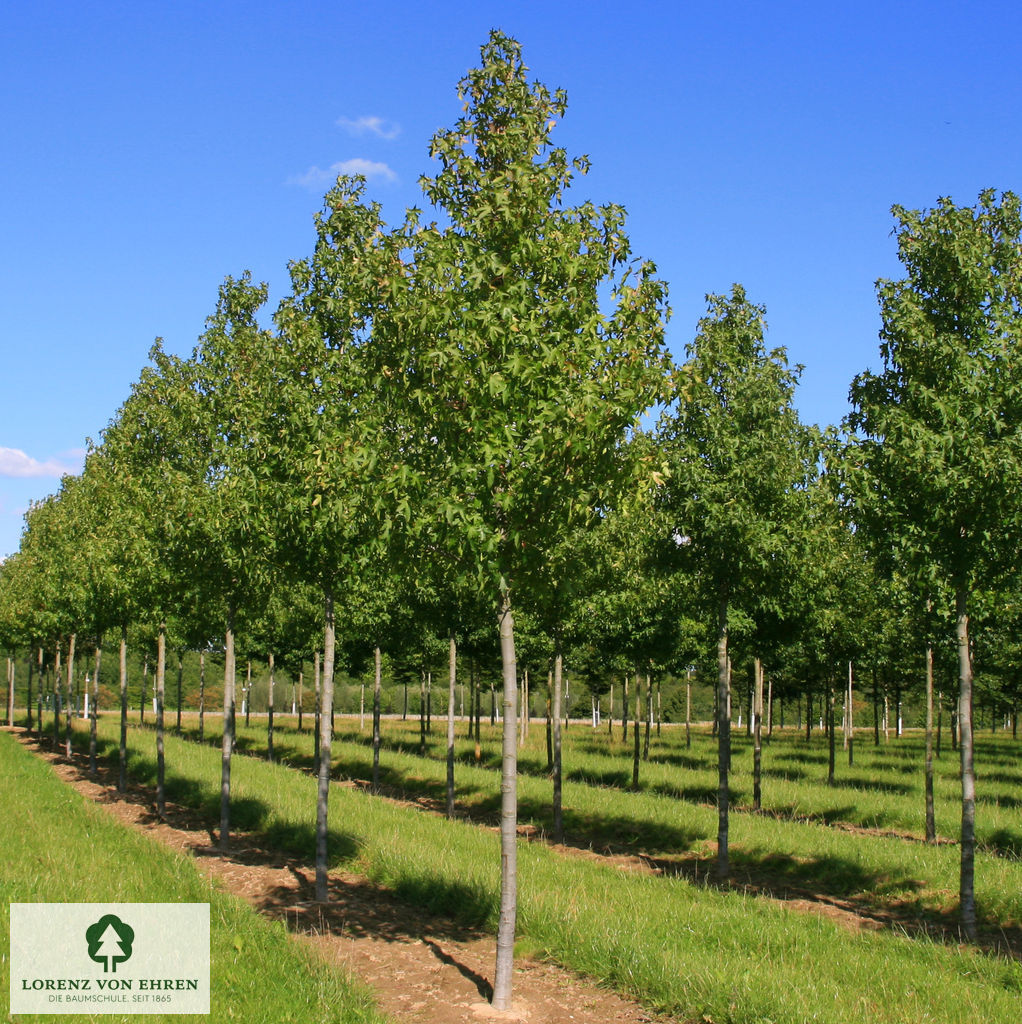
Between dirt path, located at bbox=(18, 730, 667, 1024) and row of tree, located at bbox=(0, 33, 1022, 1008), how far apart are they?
0.51 metres

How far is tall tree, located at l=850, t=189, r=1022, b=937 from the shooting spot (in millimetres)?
11609

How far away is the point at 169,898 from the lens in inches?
423

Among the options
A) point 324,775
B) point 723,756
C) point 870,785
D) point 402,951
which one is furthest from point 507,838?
point 870,785

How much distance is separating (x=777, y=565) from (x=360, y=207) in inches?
379

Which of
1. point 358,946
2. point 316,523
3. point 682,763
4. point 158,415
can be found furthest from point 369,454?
point 682,763

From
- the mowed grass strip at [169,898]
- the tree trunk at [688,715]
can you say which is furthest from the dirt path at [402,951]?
the tree trunk at [688,715]

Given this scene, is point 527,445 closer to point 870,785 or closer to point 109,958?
point 109,958

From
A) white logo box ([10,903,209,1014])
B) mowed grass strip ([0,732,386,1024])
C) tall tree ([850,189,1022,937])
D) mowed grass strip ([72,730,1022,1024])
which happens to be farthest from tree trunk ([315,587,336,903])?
tall tree ([850,189,1022,937])

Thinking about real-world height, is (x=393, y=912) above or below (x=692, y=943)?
below

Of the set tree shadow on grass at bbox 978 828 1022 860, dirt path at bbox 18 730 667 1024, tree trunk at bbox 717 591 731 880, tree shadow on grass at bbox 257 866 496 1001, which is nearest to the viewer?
dirt path at bbox 18 730 667 1024

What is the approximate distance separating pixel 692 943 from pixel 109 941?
623cm

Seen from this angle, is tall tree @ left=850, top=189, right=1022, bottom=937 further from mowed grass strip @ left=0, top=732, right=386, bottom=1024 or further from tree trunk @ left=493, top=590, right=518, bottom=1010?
mowed grass strip @ left=0, top=732, right=386, bottom=1024

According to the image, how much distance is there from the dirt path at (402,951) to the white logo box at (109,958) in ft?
4.93

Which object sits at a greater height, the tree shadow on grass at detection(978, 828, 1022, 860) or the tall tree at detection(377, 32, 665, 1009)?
the tall tree at detection(377, 32, 665, 1009)
